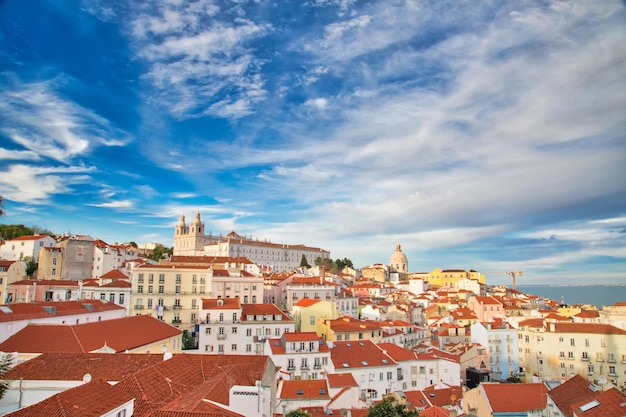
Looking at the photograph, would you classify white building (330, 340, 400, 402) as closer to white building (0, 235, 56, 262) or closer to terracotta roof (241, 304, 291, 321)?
terracotta roof (241, 304, 291, 321)

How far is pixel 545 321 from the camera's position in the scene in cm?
5106

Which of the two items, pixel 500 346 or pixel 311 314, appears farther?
pixel 500 346

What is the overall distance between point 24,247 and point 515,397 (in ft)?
233

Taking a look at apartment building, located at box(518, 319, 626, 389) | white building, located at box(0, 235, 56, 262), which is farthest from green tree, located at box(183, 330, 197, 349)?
white building, located at box(0, 235, 56, 262)

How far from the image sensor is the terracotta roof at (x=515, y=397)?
25139 millimetres

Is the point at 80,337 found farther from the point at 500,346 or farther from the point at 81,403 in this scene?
the point at 500,346

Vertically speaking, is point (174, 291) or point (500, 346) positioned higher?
point (174, 291)

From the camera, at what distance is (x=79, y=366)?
19938 mm

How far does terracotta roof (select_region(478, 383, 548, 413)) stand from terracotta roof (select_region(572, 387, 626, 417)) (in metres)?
5.99

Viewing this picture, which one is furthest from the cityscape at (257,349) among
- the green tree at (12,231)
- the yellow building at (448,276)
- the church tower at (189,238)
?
the church tower at (189,238)

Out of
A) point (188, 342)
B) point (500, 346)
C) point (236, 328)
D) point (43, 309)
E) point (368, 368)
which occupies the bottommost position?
point (500, 346)

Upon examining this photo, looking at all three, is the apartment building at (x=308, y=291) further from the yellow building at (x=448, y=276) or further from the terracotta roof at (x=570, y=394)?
the yellow building at (x=448, y=276)

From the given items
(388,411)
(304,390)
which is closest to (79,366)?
(388,411)

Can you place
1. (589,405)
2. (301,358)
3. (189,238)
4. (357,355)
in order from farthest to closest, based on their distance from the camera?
(189,238) → (357,355) → (301,358) → (589,405)
